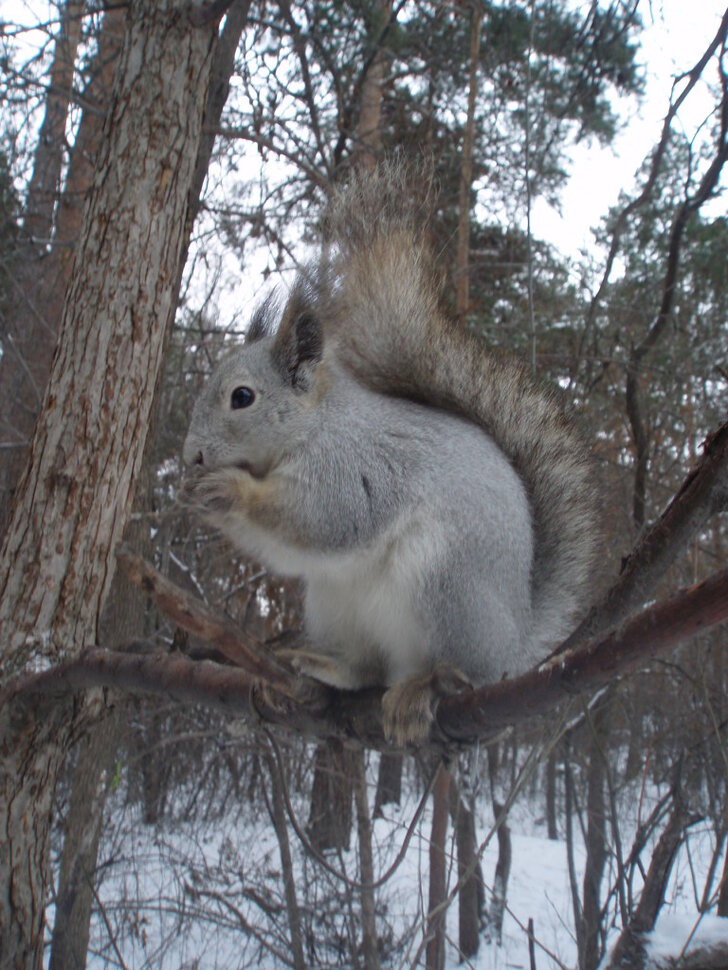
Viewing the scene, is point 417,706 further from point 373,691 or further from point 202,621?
point 202,621

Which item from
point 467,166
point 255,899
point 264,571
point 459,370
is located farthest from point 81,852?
point 467,166

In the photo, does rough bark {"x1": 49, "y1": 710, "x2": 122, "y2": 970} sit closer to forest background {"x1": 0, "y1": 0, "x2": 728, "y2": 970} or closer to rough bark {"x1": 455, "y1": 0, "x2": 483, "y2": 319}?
forest background {"x1": 0, "y1": 0, "x2": 728, "y2": 970}

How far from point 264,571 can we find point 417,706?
2.91m

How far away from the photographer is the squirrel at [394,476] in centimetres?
152

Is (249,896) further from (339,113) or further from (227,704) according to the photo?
(339,113)

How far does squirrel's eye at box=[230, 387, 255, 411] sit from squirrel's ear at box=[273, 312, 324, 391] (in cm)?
10

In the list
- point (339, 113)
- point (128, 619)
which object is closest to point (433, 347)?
point (128, 619)

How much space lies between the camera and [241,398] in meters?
1.73

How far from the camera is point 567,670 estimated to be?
932 millimetres

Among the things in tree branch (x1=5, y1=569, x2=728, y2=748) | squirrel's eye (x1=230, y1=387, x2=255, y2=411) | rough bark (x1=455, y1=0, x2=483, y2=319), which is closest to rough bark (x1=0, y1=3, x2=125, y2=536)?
rough bark (x1=455, y1=0, x2=483, y2=319)

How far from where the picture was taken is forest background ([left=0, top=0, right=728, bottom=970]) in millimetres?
1749

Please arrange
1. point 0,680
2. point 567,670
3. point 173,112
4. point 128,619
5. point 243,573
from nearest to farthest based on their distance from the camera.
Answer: point 567,670, point 0,680, point 173,112, point 128,619, point 243,573

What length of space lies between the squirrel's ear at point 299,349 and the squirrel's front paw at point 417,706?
0.73 meters

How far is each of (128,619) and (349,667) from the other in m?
1.75
